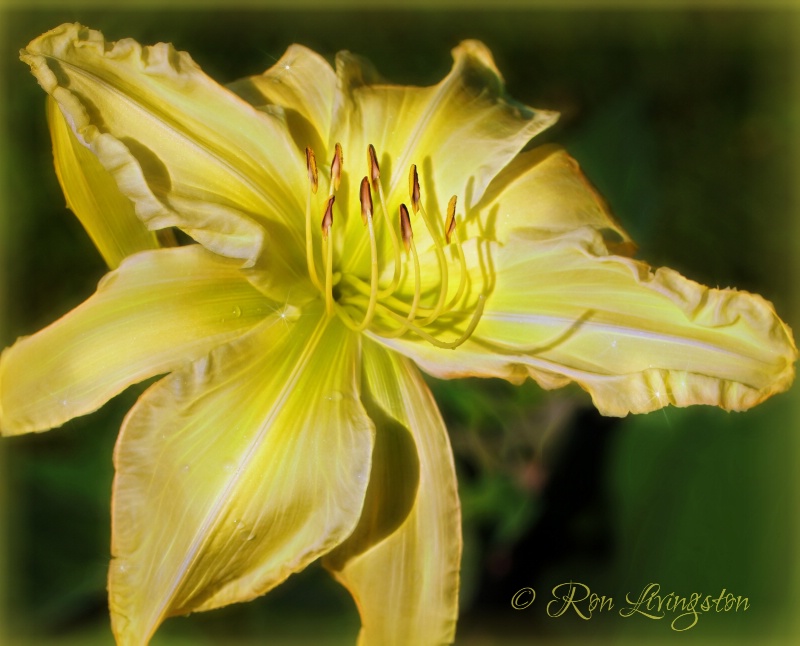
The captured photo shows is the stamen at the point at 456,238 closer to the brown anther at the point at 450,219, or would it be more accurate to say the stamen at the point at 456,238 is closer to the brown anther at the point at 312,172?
the brown anther at the point at 450,219

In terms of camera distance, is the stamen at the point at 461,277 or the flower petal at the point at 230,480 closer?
the flower petal at the point at 230,480

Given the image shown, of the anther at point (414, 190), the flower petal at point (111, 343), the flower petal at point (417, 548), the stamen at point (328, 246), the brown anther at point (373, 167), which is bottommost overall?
the flower petal at point (417, 548)

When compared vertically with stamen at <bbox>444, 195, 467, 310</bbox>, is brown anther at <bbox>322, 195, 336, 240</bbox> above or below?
above

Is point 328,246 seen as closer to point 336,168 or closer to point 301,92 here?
point 336,168

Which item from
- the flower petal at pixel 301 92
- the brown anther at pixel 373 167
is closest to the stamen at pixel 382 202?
the brown anther at pixel 373 167

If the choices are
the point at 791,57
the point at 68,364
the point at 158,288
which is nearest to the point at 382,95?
the point at 158,288

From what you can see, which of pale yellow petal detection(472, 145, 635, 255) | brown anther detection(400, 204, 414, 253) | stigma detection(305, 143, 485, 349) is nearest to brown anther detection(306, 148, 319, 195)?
stigma detection(305, 143, 485, 349)

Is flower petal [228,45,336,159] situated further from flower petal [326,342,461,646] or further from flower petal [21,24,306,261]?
flower petal [326,342,461,646]
